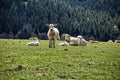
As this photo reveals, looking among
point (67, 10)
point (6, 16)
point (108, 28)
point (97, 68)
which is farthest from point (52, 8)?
point (97, 68)

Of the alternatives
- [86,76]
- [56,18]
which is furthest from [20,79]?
[56,18]

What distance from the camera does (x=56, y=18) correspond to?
17688 cm

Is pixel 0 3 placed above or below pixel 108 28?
above

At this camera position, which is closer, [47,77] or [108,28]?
[47,77]

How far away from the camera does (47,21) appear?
178625 millimetres

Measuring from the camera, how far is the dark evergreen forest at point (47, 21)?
6353 inches

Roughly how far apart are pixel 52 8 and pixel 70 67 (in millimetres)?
170574

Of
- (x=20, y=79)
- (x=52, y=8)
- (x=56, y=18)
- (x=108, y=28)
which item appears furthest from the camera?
(x=52, y=8)

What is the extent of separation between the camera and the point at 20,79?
1523cm

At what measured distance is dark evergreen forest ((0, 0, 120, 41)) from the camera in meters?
161

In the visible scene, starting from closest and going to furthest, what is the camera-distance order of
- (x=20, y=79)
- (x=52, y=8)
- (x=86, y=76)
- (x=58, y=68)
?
(x=20, y=79) < (x=86, y=76) < (x=58, y=68) < (x=52, y=8)

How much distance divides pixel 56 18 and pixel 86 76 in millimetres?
161084

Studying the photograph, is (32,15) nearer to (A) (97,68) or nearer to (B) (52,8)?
(B) (52,8)

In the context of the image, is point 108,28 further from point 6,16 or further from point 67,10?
point 6,16
